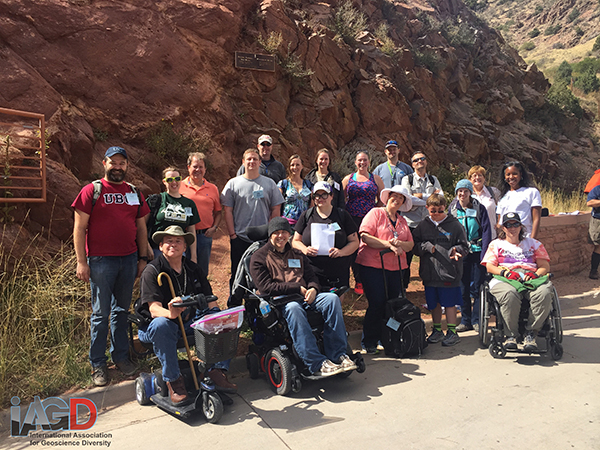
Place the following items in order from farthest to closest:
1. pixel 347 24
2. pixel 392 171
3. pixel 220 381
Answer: pixel 347 24 < pixel 392 171 < pixel 220 381

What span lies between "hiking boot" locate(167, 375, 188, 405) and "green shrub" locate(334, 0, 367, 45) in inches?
562

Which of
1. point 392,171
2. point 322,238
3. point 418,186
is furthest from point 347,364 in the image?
point 392,171

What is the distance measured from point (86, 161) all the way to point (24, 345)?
4.40m

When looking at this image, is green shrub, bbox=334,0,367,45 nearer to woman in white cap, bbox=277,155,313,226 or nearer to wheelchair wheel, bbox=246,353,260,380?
woman in white cap, bbox=277,155,313,226

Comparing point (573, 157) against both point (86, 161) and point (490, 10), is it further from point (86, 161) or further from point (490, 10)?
point (490, 10)

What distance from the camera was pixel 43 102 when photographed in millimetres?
7984

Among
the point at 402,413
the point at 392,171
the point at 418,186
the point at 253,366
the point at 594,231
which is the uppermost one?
the point at 392,171

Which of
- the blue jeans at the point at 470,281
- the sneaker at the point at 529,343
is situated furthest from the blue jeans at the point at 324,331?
the blue jeans at the point at 470,281

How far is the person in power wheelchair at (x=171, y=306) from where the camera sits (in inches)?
146

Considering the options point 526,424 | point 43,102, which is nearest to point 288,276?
point 526,424

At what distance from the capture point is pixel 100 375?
4.24 m

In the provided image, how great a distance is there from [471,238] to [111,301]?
478cm

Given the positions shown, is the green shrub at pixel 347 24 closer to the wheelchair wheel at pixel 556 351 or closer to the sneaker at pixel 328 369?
the wheelchair wheel at pixel 556 351

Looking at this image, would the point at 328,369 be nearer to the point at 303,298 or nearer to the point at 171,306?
the point at 303,298
